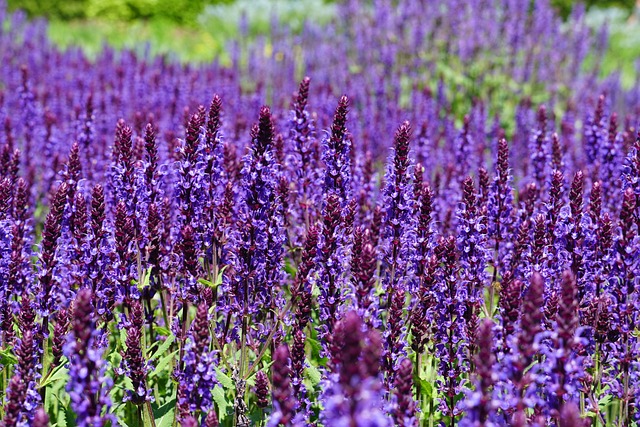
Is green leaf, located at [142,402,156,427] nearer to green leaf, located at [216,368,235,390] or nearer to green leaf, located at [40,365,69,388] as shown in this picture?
green leaf, located at [216,368,235,390]

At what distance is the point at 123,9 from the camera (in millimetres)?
28453

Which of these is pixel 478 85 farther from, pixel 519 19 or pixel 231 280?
pixel 231 280

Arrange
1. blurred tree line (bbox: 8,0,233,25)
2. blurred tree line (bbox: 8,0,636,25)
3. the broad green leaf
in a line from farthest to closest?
1. blurred tree line (bbox: 8,0,233,25)
2. blurred tree line (bbox: 8,0,636,25)
3. the broad green leaf

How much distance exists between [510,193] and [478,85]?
8695mm

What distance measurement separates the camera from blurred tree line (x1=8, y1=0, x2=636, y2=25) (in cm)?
2786

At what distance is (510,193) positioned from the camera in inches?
215

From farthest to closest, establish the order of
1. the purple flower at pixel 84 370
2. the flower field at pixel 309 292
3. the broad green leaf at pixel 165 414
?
the broad green leaf at pixel 165 414 < the flower field at pixel 309 292 < the purple flower at pixel 84 370

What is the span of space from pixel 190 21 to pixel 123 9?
2492 millimetres

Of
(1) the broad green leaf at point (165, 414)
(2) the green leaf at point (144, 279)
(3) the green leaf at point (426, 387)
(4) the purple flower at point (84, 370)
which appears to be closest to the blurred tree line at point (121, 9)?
(2) the green leaf at point (144, 279)

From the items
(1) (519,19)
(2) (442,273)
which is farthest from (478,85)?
(2) (442,273)

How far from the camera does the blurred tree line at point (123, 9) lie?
27859 mm

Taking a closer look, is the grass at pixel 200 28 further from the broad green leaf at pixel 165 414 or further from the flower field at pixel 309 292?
the broad green leaf at pixel 165 414

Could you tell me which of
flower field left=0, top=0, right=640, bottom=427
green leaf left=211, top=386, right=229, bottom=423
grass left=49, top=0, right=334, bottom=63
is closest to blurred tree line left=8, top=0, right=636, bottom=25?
grass left=49, top=0, right=334, bottom=63

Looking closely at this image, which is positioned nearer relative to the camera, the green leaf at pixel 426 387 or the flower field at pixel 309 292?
the flower field at pixel 309 292
